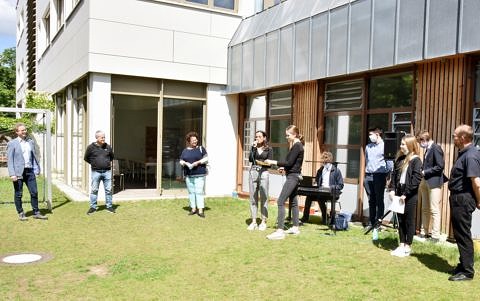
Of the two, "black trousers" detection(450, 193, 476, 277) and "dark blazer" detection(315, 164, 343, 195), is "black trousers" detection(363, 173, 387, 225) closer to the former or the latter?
"dark blazer" detection(315, 164, 343, 195)

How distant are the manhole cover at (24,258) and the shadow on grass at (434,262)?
5199 millimetres

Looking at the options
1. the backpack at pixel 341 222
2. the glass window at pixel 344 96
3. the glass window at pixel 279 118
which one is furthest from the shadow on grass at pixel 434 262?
the glass window at pixel 279 118

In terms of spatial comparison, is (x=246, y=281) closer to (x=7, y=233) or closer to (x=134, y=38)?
(x=7, y=233)

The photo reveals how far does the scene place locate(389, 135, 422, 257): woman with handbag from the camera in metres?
5.79

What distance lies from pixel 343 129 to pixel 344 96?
2.33 feet

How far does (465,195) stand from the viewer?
497cm

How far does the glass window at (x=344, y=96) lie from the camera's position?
352 inches

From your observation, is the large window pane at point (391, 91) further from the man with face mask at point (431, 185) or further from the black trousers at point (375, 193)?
the black trousers at point (375, 193)

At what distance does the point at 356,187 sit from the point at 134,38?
6675mm

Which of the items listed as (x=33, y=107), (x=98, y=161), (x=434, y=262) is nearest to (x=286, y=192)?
(x=434, y=262)

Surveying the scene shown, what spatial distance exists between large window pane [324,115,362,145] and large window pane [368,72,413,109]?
1.65ft

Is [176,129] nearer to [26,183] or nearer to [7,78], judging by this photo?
[26,183]

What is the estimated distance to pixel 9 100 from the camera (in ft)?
135

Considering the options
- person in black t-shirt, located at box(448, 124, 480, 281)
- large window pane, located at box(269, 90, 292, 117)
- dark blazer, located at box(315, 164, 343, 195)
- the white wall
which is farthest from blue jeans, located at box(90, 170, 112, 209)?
person in black t-shirt, located at box(448, 124, 480, 281)
